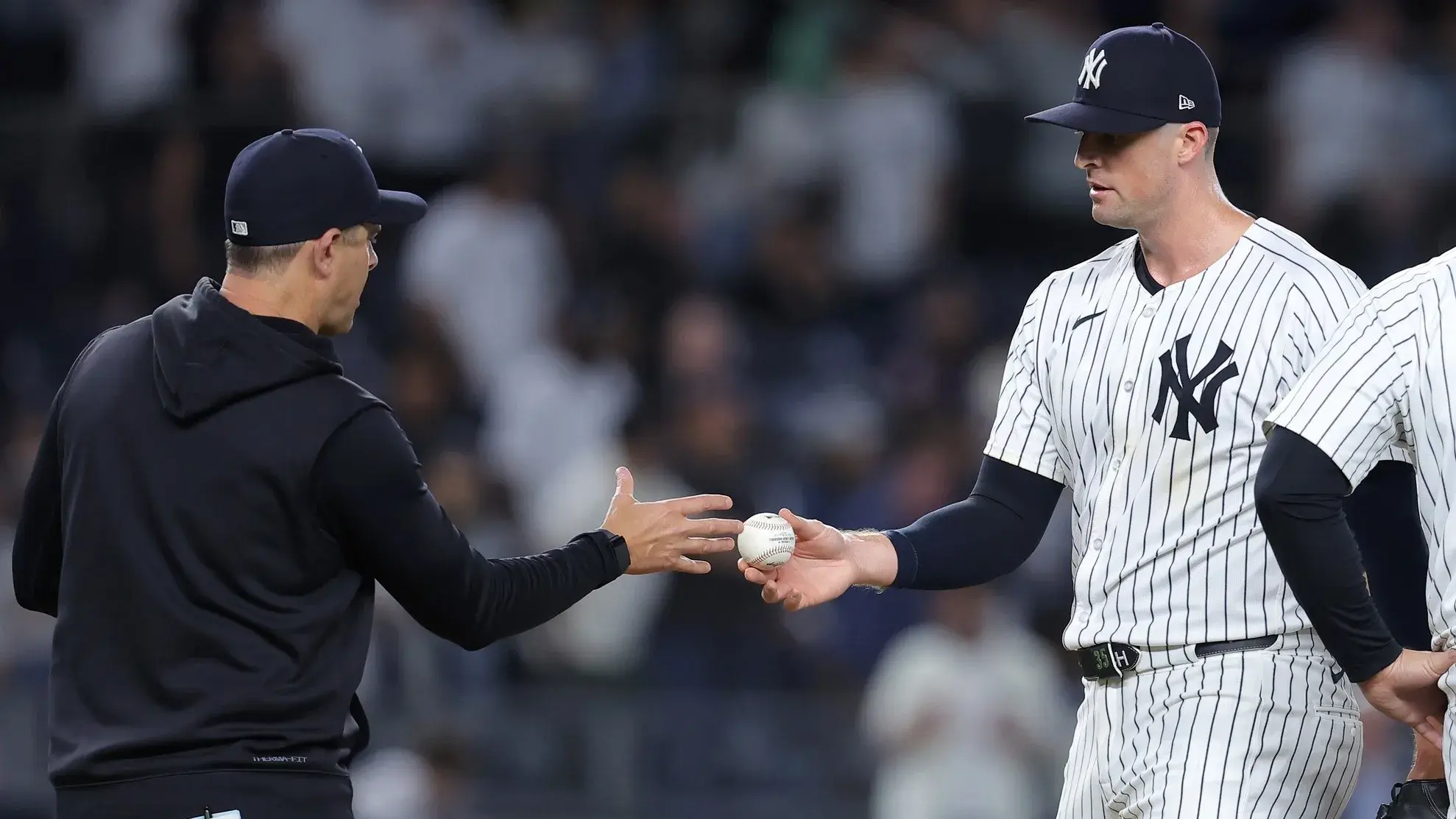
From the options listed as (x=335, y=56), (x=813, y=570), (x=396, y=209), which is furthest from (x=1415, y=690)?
(x=335, y=56)

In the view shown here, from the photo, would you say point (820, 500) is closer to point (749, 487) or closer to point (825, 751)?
point (749, 487)

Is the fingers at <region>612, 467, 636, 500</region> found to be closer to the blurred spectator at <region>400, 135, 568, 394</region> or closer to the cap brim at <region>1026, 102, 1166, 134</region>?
the cap brim at <region>1026, 102, 1166, 134</region>

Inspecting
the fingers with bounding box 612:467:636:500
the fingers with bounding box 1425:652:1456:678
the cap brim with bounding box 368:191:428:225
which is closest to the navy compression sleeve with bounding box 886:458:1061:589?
the fingers with bounding box 612:467:636:500

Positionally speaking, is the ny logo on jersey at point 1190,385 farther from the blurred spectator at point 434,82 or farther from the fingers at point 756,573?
the blurred spectator at point 434,82

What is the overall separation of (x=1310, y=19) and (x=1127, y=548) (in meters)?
6.62

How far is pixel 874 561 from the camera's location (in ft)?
13.1

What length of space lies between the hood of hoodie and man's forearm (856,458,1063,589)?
129 cm

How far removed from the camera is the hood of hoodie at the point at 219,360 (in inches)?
128

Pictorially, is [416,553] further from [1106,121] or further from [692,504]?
[1106,121]

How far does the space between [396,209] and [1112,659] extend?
1.59 meters

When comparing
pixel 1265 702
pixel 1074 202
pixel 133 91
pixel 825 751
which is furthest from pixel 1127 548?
pixel 133 91

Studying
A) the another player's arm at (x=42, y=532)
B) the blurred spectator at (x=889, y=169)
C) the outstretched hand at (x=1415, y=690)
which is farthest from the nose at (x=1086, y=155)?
the blurred spectator at (x=889, y=169)

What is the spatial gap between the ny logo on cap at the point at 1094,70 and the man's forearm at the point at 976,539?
0.80 meters

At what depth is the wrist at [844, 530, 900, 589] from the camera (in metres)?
3.99
